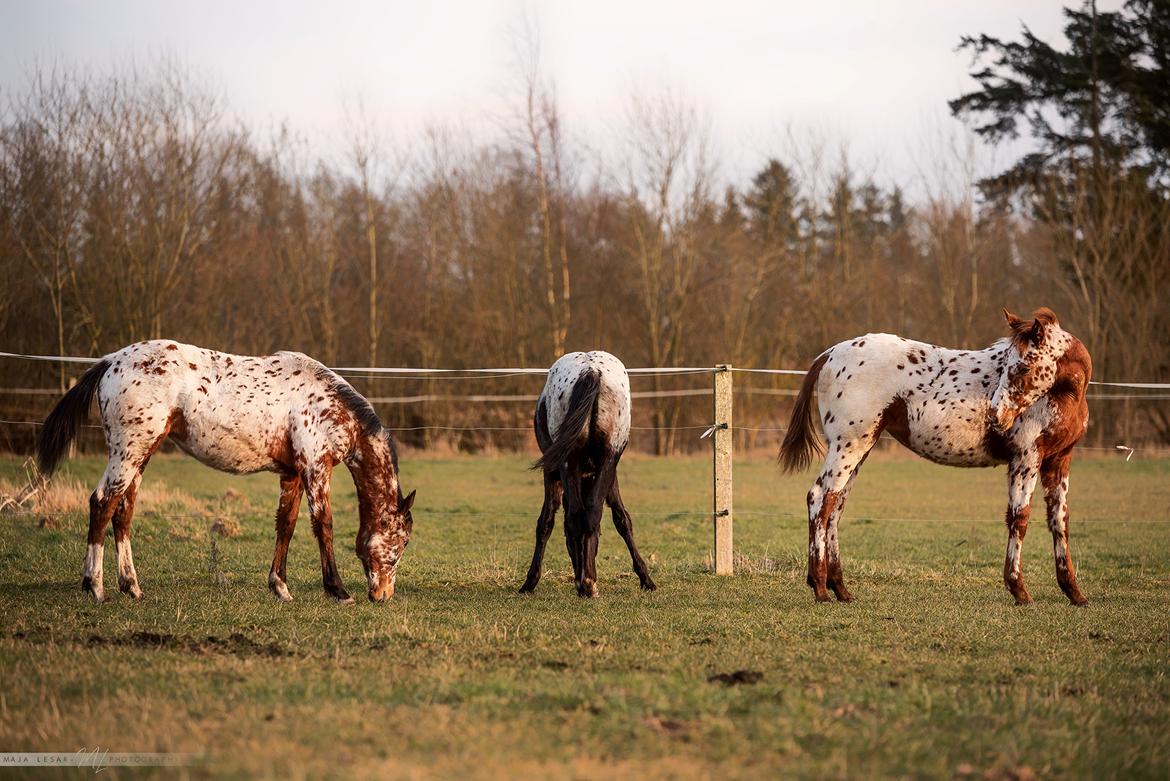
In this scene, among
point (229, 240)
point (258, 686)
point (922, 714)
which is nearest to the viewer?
point (922, 714)

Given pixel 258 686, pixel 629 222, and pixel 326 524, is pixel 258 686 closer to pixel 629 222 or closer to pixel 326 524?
pixel 326 524

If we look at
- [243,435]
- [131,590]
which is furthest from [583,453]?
[131,590]

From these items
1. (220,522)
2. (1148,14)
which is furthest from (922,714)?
(1148,14)

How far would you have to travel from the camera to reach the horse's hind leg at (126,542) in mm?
6309

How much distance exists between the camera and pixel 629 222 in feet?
76.7

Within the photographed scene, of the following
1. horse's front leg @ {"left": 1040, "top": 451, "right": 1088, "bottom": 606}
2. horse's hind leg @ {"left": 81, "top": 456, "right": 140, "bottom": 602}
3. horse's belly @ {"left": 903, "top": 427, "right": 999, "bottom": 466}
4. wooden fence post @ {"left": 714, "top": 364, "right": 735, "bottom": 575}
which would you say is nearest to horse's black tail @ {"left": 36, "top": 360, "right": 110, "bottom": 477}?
horse's hind leg @ {"left": 81, "top": 456, "right": 140, "bottom": 602}

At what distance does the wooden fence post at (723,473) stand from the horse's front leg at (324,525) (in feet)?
9.35

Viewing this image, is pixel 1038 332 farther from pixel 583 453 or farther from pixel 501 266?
pixel 501 266

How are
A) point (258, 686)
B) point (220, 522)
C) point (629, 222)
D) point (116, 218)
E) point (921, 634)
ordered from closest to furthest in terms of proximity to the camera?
point (258, 686), point (921, 634), point (220, 522), point (116, 218), point (629, 222)

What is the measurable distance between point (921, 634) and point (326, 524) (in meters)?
3.66

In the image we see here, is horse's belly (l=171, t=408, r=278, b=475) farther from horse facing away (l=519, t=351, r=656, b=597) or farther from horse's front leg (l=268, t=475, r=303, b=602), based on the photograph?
horse facing away (l=519, t=351, r=656, b=597)

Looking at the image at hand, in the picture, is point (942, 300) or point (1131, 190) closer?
point (1131, 190)

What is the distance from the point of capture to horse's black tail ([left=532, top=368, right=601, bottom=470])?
20.7 feet

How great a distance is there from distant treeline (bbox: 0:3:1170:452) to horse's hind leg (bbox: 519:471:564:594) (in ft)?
47.5
